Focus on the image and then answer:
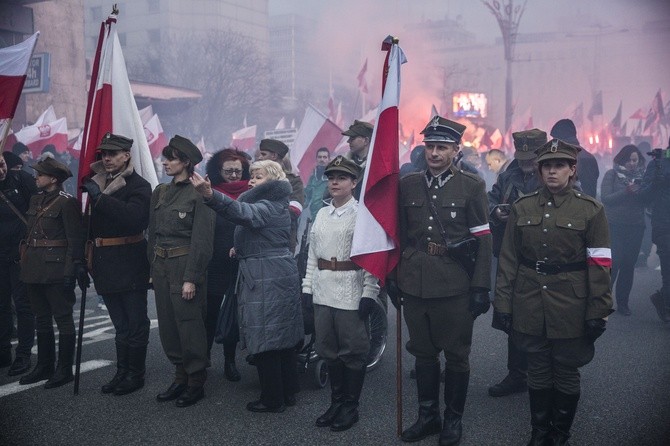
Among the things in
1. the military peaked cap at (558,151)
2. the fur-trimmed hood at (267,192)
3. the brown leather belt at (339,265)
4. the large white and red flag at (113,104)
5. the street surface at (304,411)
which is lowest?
the street surface at (304,411)

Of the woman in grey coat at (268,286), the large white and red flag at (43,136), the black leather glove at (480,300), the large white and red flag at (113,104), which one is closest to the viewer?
the black leather glove at (480,300)

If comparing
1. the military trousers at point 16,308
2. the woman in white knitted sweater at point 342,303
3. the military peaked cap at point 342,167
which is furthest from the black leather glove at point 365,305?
the military trousers at point 16,308

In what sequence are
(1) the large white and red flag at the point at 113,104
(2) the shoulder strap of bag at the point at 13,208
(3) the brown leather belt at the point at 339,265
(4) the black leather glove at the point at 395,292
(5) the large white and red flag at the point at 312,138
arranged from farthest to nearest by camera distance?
(5) the large white and red flag at the point at 312,138
(2) the shoulder strap of bag at the point at 13,208
(1) the large white and red flag at the point at 113,104
(3) the brown leather belt at the point at 339,265
(4) the black leather glove at the point at 395,292

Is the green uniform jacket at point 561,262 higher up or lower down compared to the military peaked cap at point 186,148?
lower down

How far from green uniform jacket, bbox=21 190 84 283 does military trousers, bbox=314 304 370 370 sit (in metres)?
2.22

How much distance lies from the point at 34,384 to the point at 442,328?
3516mm

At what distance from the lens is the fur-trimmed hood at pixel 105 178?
5469 millimetres

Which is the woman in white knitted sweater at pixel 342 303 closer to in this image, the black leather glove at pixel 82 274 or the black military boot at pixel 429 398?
the black military boot at pixel 429 398

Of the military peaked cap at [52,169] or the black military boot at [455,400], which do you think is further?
the military peaked cap at [52,169]

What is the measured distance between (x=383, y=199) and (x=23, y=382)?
3.48m

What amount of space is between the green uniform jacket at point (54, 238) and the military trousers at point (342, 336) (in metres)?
2.22

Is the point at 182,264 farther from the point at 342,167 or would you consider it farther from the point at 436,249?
the point at 436,249

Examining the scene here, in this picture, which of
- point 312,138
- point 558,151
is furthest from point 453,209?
point 312,138

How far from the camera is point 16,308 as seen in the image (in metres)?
6.36
